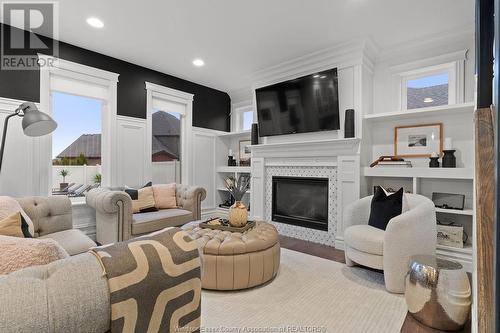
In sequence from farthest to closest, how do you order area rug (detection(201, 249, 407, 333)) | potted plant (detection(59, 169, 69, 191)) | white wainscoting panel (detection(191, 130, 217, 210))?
white wainscoting panel (detection(191, 130, 217, 210)) < potted plant (detection(59, 169, 69, 191)) < area rug (detection(201, 249, 407, 333))

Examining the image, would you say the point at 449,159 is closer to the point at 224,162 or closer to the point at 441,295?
the point at 441,295

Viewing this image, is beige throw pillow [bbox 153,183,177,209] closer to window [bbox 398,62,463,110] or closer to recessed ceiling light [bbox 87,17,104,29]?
recessed ceiling light [bbox 87,17,104,29]

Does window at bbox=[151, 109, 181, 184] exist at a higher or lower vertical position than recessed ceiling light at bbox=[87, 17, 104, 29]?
lower

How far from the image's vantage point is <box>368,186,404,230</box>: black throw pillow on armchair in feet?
8.46

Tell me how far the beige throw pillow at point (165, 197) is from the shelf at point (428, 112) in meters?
2.97

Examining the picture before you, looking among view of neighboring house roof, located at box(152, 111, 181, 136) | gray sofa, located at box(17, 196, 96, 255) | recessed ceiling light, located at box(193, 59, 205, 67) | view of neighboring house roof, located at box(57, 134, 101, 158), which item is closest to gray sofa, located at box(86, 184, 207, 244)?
gray sofa, located at box(17, 196, 96, 255)

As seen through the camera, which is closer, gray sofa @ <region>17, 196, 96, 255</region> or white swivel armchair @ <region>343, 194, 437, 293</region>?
white swivel armchair @ <region>343, 194, 437, 293</region>

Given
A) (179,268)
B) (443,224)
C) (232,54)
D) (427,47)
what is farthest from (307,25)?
(179,268)

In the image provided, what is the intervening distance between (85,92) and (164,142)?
5.18 ft

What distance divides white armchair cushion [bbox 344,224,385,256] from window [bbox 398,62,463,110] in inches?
72.4

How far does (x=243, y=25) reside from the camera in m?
2.94

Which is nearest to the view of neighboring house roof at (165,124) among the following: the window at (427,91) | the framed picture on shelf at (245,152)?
the framed picture on shelf at (245,152)

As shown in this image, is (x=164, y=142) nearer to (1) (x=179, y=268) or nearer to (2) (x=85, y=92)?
(2) (x=85, y=92)

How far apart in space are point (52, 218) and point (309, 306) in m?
2.51
